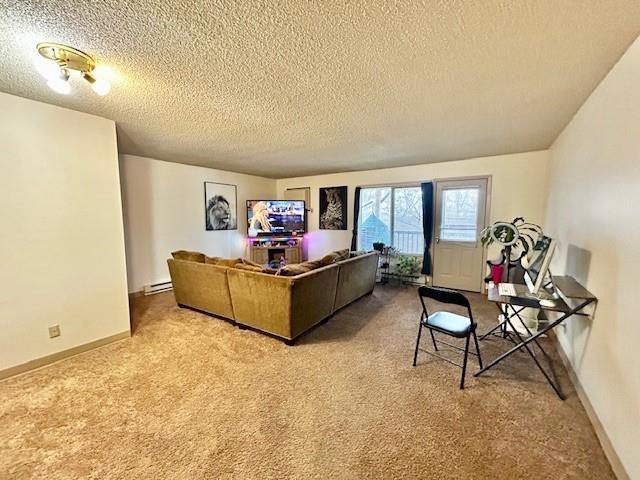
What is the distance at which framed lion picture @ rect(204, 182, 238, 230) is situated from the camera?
5523 millimetres

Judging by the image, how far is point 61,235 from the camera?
2.49 meters

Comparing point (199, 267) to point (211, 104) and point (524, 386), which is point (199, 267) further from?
point (524, 386)

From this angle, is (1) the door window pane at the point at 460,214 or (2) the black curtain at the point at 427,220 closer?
(1) the door window pane at the point at 460,214

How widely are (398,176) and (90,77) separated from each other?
186 inches

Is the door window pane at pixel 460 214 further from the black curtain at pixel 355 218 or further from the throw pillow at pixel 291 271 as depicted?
the throw pillow at pixel 291 271

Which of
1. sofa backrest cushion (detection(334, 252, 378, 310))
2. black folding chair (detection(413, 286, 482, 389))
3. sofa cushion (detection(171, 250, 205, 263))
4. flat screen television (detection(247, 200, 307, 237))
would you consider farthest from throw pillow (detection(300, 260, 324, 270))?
flat screen television (detection(247, 200, 307, 237))

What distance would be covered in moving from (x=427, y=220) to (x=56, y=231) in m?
5.11

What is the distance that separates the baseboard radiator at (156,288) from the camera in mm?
4587

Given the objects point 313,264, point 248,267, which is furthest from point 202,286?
point 313,264

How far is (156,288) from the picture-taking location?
4.71 metres

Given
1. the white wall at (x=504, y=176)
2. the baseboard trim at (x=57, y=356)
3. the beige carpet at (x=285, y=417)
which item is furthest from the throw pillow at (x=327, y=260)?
the white wall at (x=504, y=176)

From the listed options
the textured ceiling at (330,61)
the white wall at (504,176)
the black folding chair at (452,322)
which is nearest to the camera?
the textured ceiling at (330,61)

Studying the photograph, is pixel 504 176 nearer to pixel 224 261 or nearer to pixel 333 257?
pixel 333 257

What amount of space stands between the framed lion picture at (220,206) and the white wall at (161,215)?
0.10 metres
